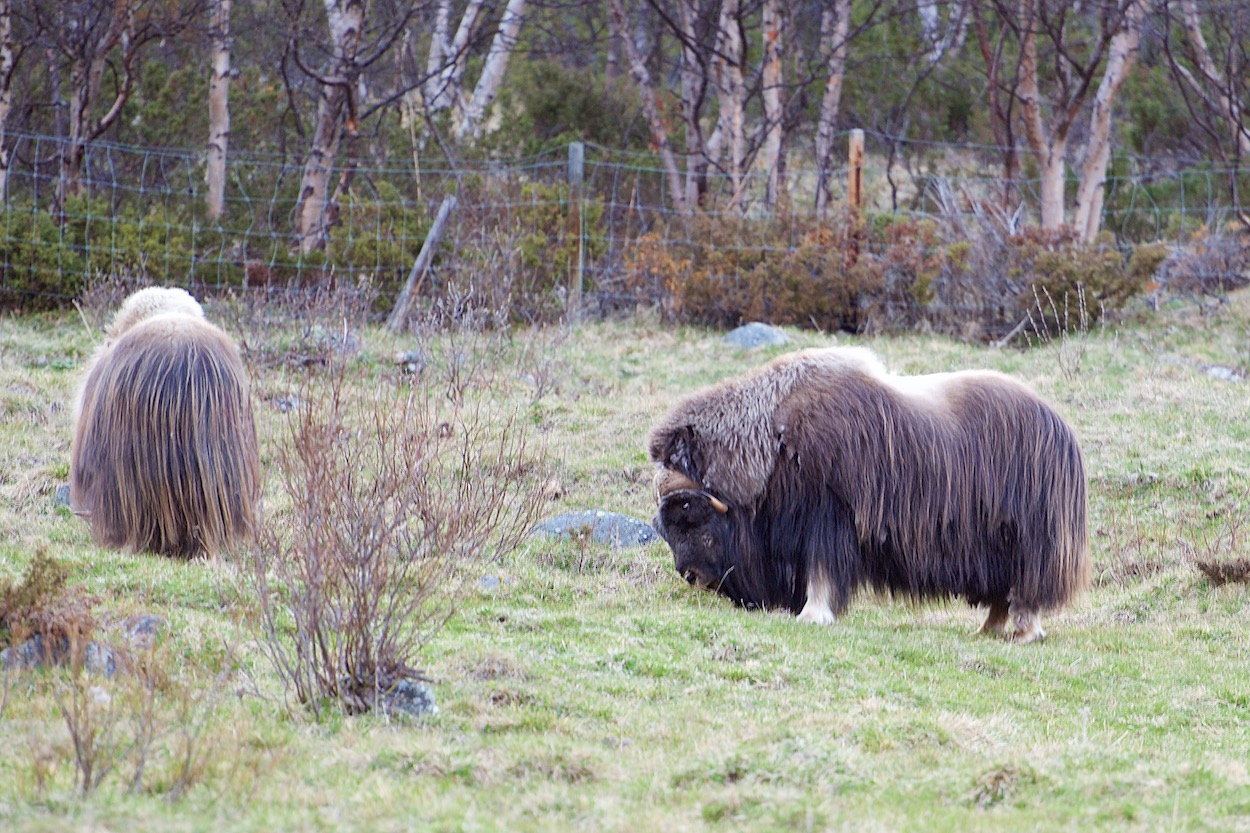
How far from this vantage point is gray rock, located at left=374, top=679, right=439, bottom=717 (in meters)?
4.14

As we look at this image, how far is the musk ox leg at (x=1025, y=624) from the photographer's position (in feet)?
20.5

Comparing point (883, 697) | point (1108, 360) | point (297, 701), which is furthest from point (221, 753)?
point (1108, 360)

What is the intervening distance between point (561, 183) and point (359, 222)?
1.92 meters

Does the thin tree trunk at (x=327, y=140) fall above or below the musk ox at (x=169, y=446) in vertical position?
above

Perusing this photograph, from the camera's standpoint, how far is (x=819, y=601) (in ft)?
20.1

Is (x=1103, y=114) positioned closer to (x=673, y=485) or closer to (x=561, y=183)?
(x=561, y=183)

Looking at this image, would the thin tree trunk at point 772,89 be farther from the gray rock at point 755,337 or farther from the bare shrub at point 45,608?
the bare shrub at point 45,608

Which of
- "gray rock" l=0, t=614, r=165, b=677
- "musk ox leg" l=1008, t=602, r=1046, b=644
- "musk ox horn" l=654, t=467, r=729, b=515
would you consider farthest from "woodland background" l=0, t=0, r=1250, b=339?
"gray rock" l=0, t=614, r=165, b=677

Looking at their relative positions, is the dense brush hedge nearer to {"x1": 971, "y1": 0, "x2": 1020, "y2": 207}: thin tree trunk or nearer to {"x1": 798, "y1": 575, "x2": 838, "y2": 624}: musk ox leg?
{"x1": 971, "y1": 0, "x2": 1020, "y2": 207}: thin tree trunk

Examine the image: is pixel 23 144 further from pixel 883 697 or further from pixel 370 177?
pixel 883 697

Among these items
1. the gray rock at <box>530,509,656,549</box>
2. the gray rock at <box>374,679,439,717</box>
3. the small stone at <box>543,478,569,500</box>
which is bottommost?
the gray rock at <box>530,509,656,549</box>

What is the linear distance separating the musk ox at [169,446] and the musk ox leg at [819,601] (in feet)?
7.79

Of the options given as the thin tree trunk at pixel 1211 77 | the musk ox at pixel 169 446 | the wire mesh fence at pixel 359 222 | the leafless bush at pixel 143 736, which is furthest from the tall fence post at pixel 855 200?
the leafless bush at pixel 143 736

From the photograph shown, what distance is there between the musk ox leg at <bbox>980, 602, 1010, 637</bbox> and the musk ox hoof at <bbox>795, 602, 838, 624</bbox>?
82 centimetres
